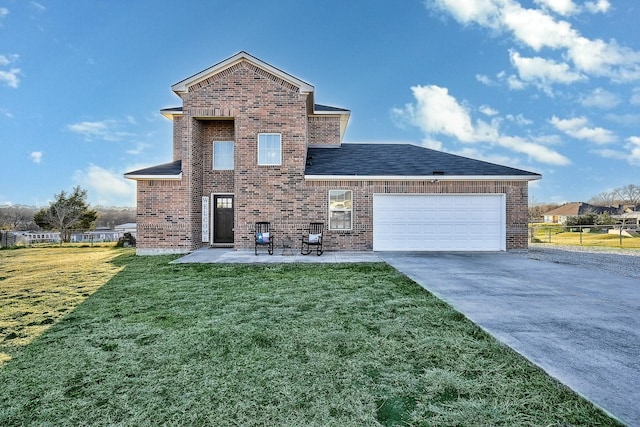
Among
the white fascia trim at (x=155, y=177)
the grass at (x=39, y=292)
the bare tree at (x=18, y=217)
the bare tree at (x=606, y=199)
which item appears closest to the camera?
the grass at (x=39, y=292)

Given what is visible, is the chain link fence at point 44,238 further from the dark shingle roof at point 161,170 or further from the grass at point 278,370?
the grass at point 278,370

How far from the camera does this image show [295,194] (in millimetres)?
12164

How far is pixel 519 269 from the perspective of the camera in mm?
8461

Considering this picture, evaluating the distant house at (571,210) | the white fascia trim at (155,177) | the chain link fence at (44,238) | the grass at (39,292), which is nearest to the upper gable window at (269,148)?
the white fascia trim at (155,177)

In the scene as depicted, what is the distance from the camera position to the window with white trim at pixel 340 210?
12.2m

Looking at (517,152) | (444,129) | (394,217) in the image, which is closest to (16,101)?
(394,217)

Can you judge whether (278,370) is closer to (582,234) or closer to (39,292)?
(39,292)

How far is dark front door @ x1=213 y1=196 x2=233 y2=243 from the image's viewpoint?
13.5 m

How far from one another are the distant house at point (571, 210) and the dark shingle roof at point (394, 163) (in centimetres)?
4602

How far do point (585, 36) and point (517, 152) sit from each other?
33.5ft

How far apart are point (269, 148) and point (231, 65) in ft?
11.1

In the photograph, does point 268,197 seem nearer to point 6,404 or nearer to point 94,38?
point 6,404

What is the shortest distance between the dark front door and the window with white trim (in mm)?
4408

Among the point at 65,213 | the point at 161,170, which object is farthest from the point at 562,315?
the point at 65,213
